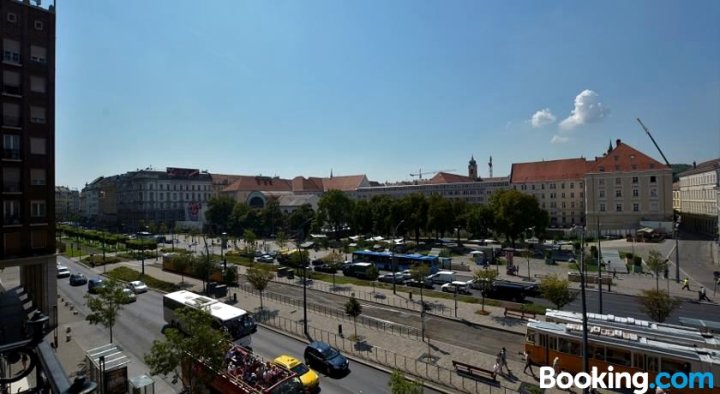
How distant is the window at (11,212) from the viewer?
95.9ft

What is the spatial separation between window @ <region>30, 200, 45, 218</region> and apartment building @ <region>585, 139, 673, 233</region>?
9212cm

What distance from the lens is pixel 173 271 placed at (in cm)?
5503

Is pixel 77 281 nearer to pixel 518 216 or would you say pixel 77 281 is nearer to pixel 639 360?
pixel 639 360

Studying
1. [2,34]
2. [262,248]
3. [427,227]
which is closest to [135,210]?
[262,248]

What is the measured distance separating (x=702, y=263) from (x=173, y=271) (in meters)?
74.9

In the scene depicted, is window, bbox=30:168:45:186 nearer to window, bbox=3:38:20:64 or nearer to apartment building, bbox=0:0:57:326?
apartment building, bbox=0:0:57:326

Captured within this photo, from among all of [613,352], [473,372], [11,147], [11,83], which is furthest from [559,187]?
[11,83]

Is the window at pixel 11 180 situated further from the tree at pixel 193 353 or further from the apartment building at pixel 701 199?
the apartment building at pixel 701 199

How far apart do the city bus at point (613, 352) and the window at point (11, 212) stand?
3785 centimetres

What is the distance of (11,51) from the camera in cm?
3009

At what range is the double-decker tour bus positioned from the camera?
16594 millimetres

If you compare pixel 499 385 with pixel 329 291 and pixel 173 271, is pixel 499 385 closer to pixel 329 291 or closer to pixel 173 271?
pixel 329 291

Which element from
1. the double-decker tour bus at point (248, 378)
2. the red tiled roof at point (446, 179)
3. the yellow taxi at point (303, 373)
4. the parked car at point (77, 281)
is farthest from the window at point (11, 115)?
the red tiled roof at point (446, 179)

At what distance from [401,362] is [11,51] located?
37.4 meters
